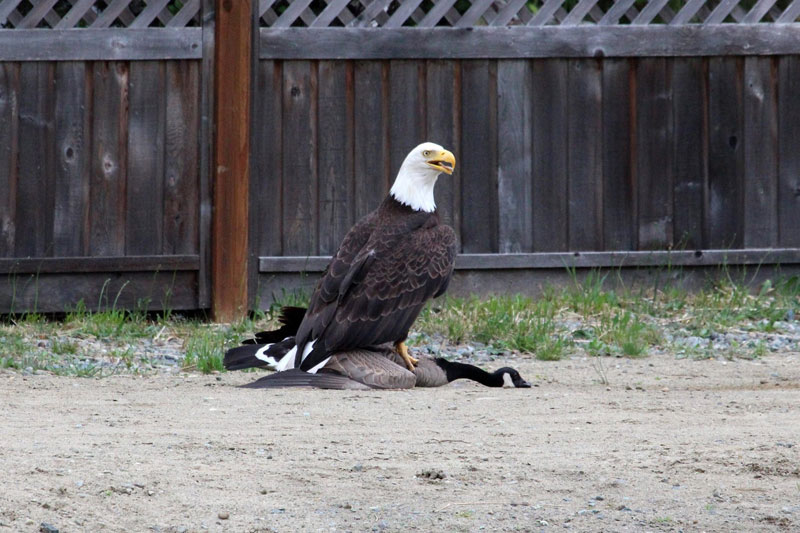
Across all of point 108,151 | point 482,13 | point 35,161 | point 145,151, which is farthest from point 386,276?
point 35,161

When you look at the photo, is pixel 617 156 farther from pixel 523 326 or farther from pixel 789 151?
pixel 523 326

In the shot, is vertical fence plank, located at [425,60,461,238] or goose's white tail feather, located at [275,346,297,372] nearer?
goose's white tail feather, located at [275,346,297,372]

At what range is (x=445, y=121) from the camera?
8.45m

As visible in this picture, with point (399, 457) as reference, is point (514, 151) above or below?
above

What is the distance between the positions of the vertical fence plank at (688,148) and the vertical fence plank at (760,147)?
12.4 inches

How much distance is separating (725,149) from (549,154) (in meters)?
1.25

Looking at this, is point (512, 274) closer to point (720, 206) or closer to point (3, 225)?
→ point (720, 206)

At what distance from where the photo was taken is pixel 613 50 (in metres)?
8.45

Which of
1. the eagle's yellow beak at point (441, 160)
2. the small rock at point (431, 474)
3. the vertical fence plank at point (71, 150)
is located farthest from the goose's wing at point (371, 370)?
the vertical fence plank at point (71, 150)

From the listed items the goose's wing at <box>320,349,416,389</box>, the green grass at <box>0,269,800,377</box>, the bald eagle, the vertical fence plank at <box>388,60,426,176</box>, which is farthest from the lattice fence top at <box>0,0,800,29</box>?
the goose's wing at <box>320,349,416,389</box>

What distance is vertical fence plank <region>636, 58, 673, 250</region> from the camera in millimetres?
8570

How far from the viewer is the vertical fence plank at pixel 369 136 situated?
8352 millimetres

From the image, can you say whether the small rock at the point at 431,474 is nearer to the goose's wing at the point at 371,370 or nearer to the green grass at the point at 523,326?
the goose's wing at the point at 371,370

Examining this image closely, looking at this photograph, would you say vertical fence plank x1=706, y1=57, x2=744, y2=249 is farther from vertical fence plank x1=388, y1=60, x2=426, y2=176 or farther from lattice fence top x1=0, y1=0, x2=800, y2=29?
vertical fence plank x1=388, y1=60, x2=426, y2=176
